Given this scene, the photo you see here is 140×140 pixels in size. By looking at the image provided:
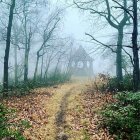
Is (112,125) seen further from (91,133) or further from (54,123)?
(54,123)

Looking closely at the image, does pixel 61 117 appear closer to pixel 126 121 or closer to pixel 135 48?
pixel 126 121

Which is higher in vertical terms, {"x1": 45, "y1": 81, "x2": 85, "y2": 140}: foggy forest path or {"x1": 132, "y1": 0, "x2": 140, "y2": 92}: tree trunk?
{"x1": 132, "y1": 0, "x2": 140, "y2": 92}: tree trunk

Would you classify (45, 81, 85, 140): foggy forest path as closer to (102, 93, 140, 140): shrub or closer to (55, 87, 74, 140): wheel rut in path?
(55, 87, 74, 140): wheel rut in path

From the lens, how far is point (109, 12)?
24.0 meters

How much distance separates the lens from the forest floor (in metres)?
10.9

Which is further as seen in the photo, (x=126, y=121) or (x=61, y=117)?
(x=61, y=117)

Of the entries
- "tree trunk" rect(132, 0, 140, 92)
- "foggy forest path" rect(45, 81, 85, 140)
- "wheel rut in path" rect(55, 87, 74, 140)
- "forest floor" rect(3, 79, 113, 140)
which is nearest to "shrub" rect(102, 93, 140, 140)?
"forest floor" rect(3, 79, 113, 140)

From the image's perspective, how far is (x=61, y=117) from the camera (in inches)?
521

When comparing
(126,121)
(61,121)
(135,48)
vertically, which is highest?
(135,48)

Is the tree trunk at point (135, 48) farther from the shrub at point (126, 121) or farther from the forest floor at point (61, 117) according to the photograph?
the shrub at point (126, 121)

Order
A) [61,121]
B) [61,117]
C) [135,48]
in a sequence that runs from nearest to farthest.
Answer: [61,121] → [61,117] → [135,48]

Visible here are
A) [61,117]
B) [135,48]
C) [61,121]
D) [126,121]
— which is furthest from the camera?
[135,48]

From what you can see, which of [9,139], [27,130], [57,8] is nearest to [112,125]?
[27,130]

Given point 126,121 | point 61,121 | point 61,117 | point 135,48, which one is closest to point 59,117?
point 61,117
